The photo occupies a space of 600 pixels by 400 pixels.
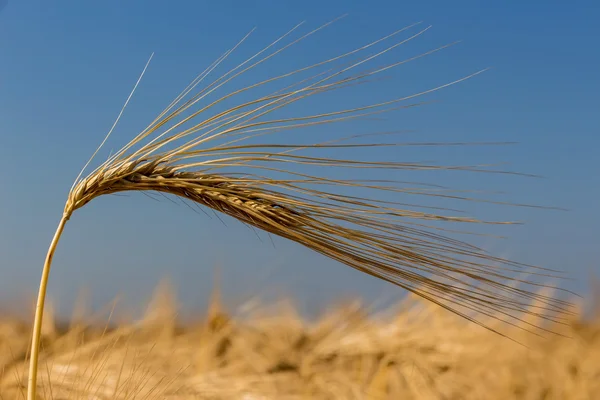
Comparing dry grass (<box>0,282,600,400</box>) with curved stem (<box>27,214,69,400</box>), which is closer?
curved stem (<box>27,214,69,400</box>)

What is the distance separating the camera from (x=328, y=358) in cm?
189

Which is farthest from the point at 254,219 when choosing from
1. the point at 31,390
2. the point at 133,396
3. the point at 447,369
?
the point at 447,369

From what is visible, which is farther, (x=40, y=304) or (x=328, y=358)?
(x=328, y=358)

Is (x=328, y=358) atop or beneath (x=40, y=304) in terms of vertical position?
beneath

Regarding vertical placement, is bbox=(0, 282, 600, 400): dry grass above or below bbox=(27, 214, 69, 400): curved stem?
below

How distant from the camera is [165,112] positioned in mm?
1063

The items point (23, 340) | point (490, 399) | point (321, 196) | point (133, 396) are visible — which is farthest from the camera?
point (23, 340)

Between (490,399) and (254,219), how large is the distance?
1.16m

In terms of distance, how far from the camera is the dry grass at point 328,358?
180cm

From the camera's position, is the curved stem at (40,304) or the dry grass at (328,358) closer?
the curved stem at (40,304)

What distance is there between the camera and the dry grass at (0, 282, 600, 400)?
1796 millimetres

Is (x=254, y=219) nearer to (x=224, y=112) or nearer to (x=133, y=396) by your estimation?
(x=224, y=112)

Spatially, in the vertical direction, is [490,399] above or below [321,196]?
below

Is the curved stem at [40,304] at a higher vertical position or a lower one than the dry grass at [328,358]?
higher
